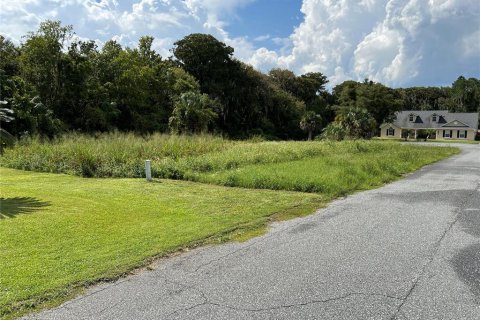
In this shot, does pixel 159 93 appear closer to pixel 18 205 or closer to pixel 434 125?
pixel 18 205

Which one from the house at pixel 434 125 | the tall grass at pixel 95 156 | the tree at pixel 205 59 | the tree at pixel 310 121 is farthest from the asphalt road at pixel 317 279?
the house at pixel 434 125

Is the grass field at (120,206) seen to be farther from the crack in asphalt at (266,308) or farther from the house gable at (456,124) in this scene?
the house gable at (456,124)

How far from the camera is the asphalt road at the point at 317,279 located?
3.82 metres

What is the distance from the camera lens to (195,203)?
913 centimetres

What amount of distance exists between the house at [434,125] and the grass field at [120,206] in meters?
53.1

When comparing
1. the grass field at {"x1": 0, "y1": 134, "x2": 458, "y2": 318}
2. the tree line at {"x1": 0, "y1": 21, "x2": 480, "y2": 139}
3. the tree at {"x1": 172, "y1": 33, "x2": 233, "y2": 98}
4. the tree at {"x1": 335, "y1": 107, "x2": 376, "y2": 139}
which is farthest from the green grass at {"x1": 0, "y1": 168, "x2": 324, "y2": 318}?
the tree at {"x1": 172, "y1": 33, "x2": 233, "y2": 98}

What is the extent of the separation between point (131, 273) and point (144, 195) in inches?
212

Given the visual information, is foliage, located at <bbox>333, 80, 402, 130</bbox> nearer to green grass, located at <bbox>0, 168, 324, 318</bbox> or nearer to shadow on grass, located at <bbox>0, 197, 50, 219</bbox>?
green grass, located at <bbox>0, 168, 324, 318</bbox>

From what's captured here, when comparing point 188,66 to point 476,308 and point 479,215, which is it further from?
point 476,308

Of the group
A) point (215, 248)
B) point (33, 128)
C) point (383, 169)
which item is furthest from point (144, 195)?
point (33, 128)

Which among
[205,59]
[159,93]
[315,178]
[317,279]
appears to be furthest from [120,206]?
[205,59]

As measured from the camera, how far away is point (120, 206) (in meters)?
8.66

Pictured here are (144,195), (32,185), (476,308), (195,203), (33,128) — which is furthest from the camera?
(33,128)

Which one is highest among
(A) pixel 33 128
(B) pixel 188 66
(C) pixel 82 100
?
(B) pixel 188 66
